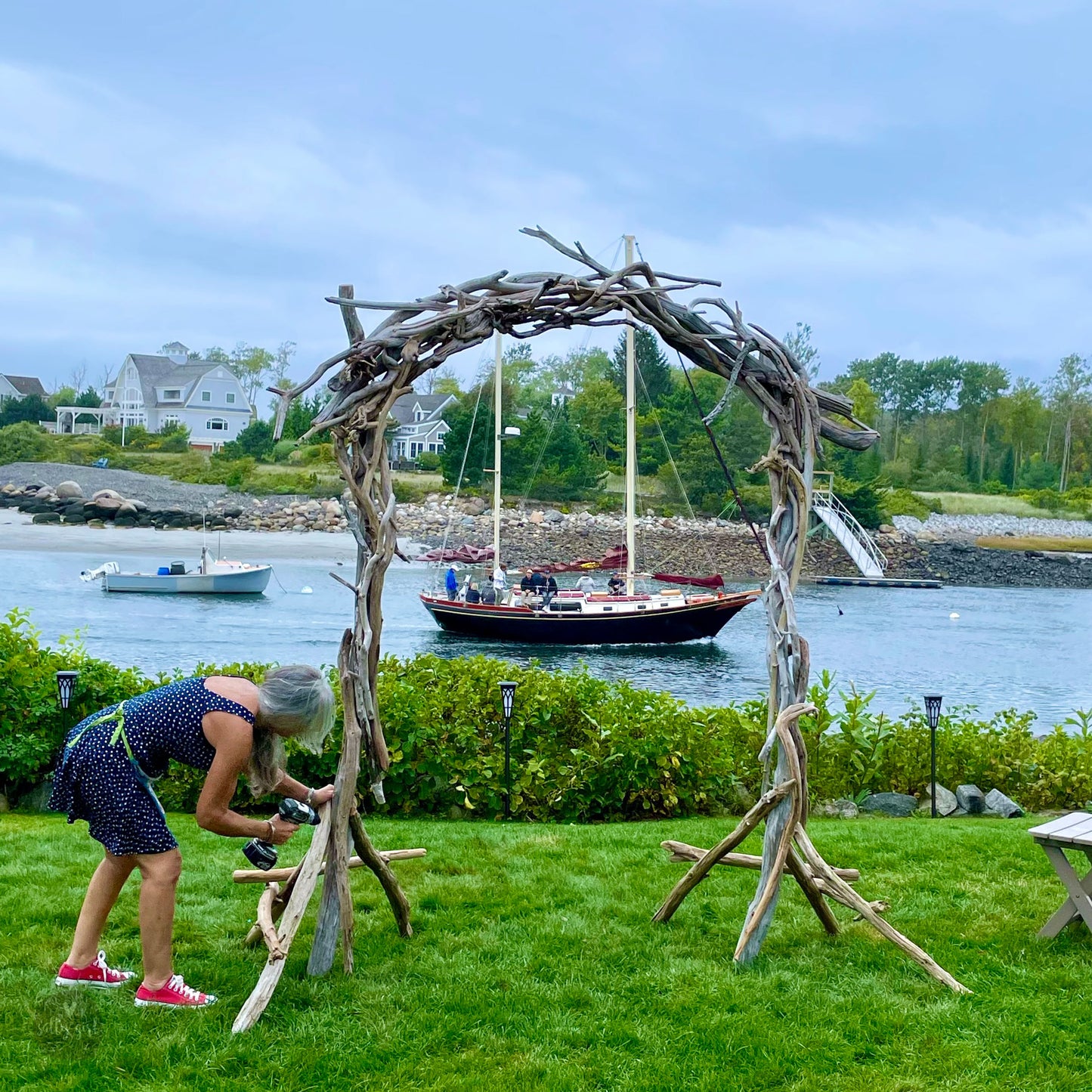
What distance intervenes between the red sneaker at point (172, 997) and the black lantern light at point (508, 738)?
11.4 ft

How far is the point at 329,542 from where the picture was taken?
55.8m

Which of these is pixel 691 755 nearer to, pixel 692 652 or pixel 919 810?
pixel 919 810

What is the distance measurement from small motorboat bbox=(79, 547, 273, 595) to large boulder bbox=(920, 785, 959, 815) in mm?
34344

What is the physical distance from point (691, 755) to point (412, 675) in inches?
83.8

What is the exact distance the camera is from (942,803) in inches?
331

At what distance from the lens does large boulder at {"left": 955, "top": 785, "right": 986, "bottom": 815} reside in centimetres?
834

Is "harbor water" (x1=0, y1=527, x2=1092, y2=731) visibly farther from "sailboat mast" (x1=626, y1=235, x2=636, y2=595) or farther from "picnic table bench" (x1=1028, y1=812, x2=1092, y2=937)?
"picnic table bench" (x1=1028, y1=812, x2=1092, y2=937)

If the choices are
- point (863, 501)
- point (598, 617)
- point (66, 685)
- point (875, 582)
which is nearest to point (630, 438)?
point (598, 617)

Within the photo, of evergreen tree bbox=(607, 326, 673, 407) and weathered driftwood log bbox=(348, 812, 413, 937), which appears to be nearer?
weathered driftwood log bbox=(348, 812, 413, 937)

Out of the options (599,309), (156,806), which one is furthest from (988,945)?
(156,806)

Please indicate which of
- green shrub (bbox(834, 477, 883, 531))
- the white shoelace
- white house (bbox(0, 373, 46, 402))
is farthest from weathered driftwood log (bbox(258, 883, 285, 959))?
white house (bbox(0, 373, 46, 402))

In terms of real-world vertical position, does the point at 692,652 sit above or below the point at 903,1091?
below

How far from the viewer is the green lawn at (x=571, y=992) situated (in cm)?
368

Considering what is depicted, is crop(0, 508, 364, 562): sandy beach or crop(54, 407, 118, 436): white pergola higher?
crop(54, 407, 118, 436): white pergola
